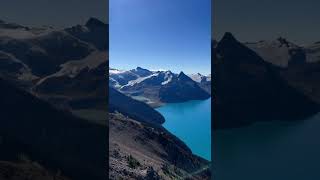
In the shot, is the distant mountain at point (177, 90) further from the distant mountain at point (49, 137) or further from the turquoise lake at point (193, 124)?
the distant mountain at point (49, 137)

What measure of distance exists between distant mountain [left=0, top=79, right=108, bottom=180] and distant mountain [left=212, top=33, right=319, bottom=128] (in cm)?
150

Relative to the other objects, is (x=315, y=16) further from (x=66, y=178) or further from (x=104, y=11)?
(x=66, y=178)

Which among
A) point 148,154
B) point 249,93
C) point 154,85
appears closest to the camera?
point 249,93

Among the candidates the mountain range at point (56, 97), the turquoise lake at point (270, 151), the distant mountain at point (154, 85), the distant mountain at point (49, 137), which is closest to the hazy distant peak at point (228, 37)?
the turquoise lake at point (270, 151)

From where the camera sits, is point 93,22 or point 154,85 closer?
point 93,22

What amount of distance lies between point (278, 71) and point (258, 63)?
0.26 m

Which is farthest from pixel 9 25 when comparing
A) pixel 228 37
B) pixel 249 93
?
pixel 249 93

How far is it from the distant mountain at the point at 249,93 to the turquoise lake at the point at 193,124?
3698 millimetres

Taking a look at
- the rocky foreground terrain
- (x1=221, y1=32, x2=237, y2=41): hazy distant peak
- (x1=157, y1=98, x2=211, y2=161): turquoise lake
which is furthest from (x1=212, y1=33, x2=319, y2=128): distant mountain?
(x1=157, y1=98, x2=211, y2=161): turquoise lake

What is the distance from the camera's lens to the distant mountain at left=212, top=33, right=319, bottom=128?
4137 millimetres

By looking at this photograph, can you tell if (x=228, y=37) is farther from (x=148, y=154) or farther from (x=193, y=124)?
(x=193, y=124)

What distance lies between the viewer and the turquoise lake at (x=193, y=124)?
8.66 meters

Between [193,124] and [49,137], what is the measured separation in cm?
593

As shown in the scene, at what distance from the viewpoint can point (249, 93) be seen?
13.7ft
